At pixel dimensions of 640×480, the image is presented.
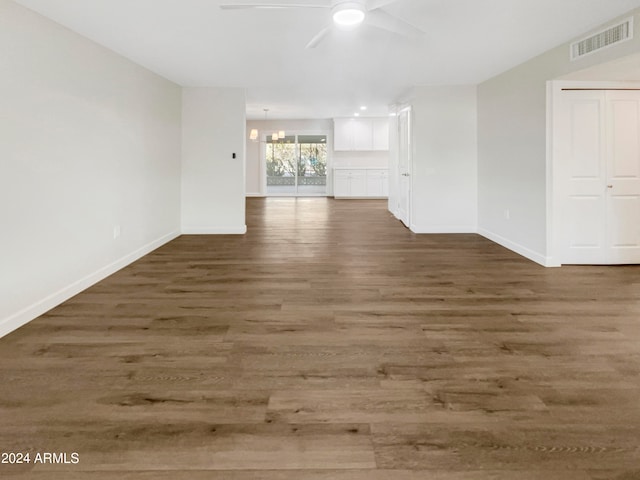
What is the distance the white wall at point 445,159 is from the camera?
678 cm

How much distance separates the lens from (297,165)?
14.2m

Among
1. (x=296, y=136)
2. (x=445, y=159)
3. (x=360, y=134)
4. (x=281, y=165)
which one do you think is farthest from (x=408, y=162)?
(x=281, y=165)

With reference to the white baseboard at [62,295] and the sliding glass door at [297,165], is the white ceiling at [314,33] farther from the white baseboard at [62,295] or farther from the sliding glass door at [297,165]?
the sliding glass door at [297,165]

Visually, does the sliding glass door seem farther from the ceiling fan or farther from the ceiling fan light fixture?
the ceiling fan light fixture

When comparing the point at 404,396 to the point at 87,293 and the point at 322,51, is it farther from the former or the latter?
the point at 322,51

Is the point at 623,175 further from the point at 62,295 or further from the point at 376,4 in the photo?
the point at 62,295

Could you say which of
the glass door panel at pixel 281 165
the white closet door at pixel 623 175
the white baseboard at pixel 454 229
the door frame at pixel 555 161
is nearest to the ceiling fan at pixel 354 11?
the door frame at pixel 555 161

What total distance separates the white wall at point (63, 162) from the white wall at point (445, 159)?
4.17 metres

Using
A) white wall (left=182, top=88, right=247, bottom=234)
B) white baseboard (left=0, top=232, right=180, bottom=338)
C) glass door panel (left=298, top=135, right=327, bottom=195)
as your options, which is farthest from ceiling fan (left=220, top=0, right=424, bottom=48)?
glass door panel (left=298, top=135, right=327, bottom=195)

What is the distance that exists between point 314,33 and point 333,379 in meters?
3.20

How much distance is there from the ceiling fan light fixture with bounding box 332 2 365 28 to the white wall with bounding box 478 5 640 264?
2.36 meters

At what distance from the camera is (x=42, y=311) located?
3223 mm

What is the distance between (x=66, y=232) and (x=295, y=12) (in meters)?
2.69

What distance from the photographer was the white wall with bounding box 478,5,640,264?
465cm
